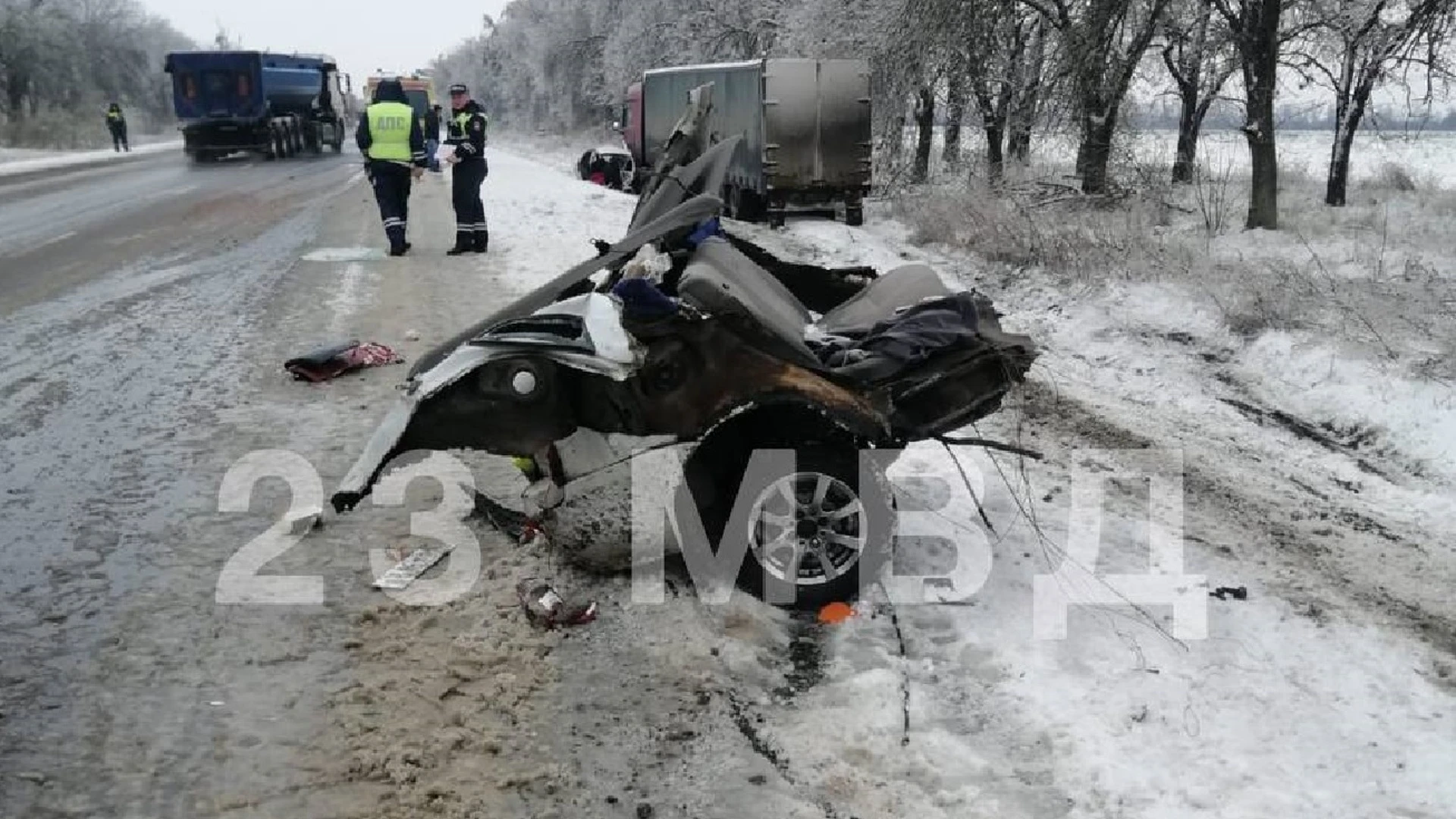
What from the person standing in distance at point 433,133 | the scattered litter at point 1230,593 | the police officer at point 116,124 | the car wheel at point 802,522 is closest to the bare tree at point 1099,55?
the person standing in distance at point 433,133

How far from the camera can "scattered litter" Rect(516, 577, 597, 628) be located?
3.74 metres

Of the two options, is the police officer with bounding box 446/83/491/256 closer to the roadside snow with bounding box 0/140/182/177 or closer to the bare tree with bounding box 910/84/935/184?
the bare tree with bounding box 910/84/935/184

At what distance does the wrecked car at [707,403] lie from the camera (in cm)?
354

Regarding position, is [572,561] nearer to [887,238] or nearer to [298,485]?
[298,485]

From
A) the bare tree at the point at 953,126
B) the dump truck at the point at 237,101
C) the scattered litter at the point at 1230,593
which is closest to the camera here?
the scattered litter at the point at 1230,593

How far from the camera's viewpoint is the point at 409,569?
4.15m

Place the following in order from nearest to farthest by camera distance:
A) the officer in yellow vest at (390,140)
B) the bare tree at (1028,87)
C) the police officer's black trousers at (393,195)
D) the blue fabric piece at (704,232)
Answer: the blue fabric piece at (704,232) → the officer in yellow vest at (390,140) → the police officer's black trousers at (393,195) → the bare tree at (1028,87)

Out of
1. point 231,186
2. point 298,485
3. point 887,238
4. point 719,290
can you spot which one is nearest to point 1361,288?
point 887,238

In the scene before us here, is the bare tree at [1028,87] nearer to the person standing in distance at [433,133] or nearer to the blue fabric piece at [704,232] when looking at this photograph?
the person standing in distance at [433,133]

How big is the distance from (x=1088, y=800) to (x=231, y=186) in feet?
72.1

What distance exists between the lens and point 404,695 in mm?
3311

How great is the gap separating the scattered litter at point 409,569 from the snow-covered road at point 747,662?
81mm

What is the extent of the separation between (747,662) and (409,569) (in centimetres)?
148

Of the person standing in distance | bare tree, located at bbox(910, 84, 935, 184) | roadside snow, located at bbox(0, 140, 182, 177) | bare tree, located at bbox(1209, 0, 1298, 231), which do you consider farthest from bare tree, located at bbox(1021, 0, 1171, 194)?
roadside snow, located at bbox(0, 140, 182, 177)
